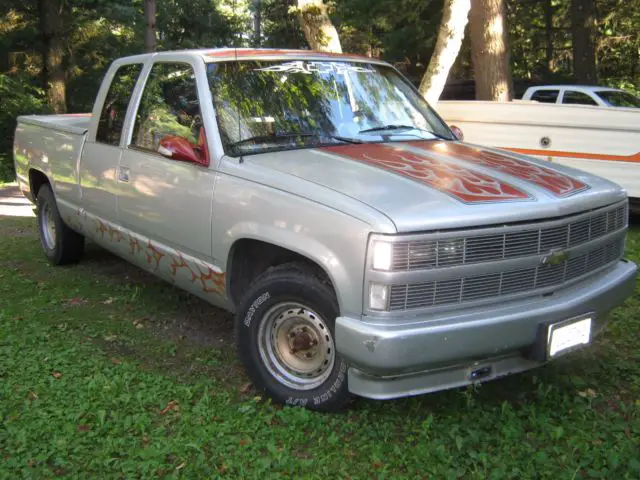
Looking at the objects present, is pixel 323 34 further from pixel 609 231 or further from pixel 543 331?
pixel 543 331

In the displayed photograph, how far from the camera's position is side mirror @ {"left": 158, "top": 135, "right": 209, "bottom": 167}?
162 inches

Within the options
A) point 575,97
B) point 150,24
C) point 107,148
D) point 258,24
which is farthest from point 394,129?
point 258,24

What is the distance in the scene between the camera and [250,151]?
407cm

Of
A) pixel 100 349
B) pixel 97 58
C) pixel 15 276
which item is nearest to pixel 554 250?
pixel 100 349

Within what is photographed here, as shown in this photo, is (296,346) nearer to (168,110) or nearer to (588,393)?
(588,393)

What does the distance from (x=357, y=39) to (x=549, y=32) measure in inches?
280

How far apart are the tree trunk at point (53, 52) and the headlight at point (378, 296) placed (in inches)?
670

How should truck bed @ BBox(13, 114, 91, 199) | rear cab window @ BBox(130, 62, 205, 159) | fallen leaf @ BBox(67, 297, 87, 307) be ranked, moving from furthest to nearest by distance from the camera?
truck bed @ BBox(13, 114, 91, 199) → fallen leaf @ BBox(67, 297, 87, 307) → rear cab window @ BBox(130, 62, 205, 159)

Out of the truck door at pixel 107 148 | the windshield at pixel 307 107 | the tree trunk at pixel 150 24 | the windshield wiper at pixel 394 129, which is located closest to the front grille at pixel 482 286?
the windshield at pixel 307 107

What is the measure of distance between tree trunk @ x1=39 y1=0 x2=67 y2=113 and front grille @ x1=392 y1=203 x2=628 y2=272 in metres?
17.1

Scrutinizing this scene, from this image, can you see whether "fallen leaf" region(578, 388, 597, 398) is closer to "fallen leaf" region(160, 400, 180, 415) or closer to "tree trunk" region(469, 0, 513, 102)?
"fallen leaf" region(160, 400, 180, 415)

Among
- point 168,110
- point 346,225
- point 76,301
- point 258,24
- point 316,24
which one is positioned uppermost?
point 258,24

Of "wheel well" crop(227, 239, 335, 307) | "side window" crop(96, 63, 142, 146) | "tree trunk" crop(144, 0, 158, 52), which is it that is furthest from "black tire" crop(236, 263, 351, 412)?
"tree trunk" crop(144, 0, 158, 52)

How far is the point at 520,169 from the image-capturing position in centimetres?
393
